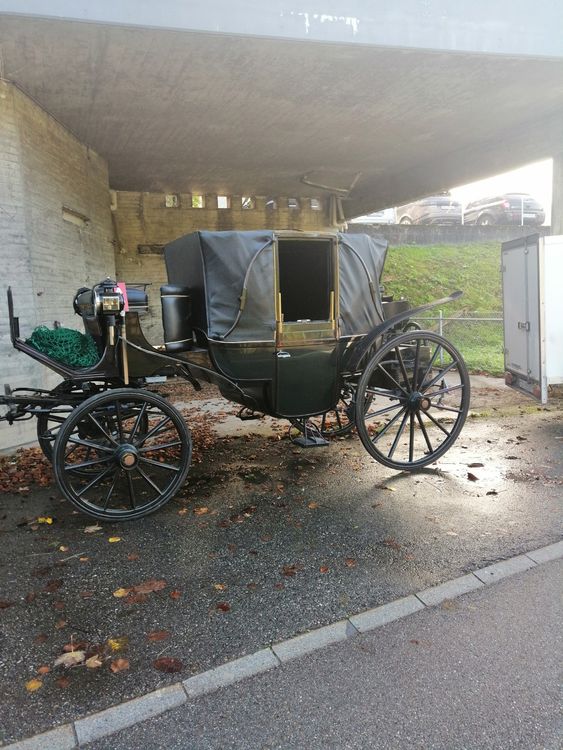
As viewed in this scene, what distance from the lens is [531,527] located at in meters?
3.67

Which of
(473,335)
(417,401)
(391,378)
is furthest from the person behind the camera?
(473,335)

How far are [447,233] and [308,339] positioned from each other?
1681 centimetres

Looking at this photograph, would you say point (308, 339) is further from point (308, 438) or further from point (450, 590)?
point (450, 590)

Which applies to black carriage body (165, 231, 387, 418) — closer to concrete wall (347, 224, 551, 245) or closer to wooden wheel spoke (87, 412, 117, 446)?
wooden wheel spoke (87, 412, 117, 446)

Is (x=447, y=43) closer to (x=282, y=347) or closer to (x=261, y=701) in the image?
(x=282, y=347)

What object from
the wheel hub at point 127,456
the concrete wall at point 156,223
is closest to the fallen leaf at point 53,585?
the wheel hub at point 127,456

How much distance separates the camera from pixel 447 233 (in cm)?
1936

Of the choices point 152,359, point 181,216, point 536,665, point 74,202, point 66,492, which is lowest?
point 536,665

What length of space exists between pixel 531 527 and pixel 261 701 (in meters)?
2.40

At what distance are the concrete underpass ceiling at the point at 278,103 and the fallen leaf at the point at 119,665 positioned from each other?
5848 millimetres

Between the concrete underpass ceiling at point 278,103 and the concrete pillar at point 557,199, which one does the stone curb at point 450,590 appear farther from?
the concrete pillar at point 557,199

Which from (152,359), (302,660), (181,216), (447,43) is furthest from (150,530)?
(181,216)

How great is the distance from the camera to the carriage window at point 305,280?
4.58m

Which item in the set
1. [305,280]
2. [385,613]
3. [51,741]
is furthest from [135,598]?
[305,280]
